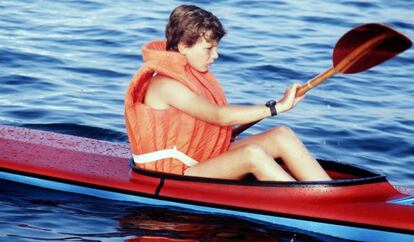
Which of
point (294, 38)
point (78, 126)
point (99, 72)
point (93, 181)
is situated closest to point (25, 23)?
point (99, 72)

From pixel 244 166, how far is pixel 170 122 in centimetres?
40

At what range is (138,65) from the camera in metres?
8.27

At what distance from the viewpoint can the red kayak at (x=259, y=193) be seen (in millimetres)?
4609

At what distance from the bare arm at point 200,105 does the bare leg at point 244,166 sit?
0.57 feet

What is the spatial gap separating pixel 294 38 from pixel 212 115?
4.91m

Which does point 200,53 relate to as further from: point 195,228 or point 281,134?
point 195,228

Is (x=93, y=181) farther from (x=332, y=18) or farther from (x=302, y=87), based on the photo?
(x=332, y=18)

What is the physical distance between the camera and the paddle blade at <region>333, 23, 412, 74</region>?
178 inches

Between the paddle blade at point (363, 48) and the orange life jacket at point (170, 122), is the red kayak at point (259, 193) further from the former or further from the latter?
the paddle blade at point (363, 48)

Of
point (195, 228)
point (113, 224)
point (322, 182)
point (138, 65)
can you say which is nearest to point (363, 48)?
point (322, 182)

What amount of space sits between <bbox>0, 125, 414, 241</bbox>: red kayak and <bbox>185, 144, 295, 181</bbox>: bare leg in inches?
1.8

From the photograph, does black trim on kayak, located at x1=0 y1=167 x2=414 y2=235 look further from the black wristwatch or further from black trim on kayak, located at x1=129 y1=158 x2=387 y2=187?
the black wristwatch

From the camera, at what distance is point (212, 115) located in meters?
4.64

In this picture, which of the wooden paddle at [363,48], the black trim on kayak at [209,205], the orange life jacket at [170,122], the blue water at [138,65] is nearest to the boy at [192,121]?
the orange life jacket at [170,122]
